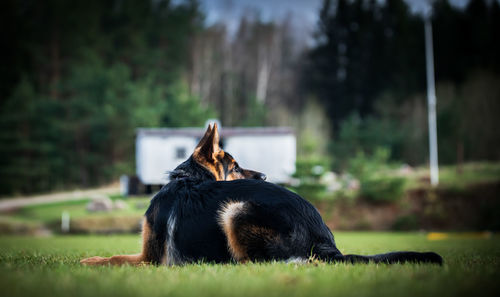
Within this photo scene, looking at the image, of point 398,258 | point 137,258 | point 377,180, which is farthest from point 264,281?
point 377,180

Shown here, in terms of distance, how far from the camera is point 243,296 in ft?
7.52

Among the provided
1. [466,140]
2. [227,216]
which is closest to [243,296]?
[227,216]

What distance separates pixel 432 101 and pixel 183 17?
27799 millimetres

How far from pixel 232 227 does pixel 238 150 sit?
79.0 feet

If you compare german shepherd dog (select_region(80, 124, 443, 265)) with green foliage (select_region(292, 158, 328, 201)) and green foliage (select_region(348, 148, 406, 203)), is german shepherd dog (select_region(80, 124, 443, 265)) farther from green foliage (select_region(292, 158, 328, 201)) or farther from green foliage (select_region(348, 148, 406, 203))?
green foliage (select_region(348, 148, 406, 203))

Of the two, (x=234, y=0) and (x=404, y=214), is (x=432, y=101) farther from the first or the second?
(x=234, y=0)

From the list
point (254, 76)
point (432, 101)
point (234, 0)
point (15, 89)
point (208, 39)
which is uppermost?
point (234, 0)

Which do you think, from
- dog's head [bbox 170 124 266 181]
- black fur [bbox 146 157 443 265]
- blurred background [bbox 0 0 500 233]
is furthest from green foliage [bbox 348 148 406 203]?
black fur [bbox 146 157 443 265]

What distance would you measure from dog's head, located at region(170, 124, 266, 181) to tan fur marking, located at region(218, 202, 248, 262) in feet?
2.39

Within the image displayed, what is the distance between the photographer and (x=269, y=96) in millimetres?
46969

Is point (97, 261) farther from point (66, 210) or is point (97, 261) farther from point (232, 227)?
point (66, 210)

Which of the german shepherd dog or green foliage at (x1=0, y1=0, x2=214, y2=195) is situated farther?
green foliage at (x1=0, y1=0, x2=214, y2=195)

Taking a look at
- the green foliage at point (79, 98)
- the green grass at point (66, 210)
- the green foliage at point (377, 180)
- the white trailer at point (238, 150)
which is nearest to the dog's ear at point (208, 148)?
the green foliage at point (377, 180)

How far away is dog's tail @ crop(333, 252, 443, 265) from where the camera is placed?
327cm
